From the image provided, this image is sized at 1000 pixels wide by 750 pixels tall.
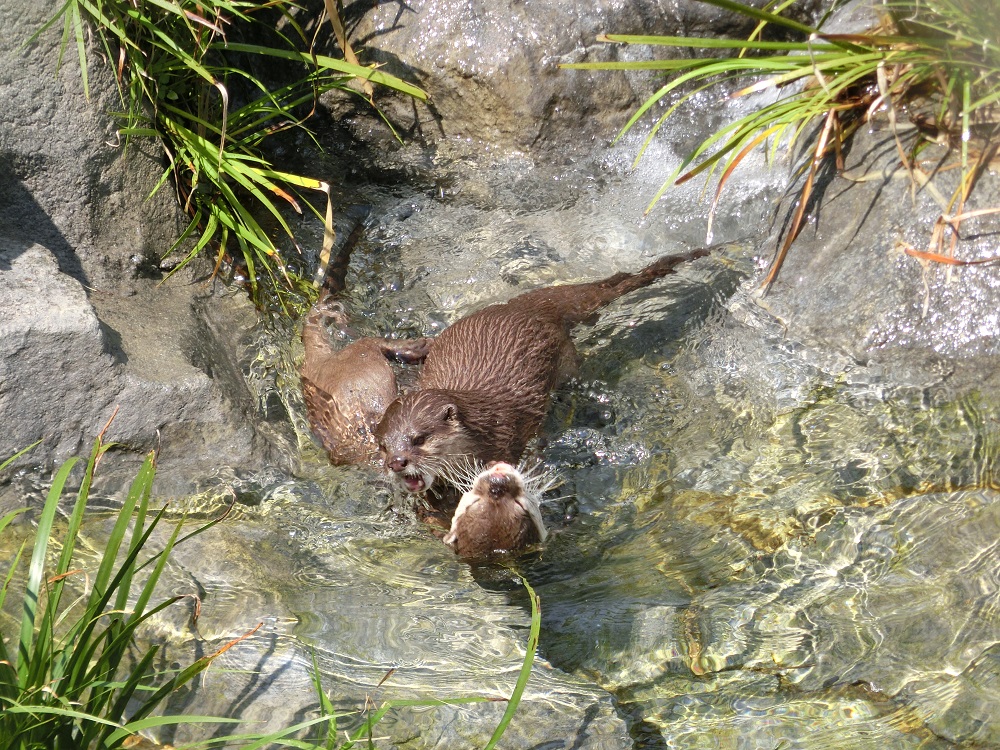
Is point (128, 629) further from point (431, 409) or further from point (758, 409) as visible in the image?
point (758, 409)

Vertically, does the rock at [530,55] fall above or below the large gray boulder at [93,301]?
above

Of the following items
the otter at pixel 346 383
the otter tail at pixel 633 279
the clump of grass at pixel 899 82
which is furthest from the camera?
the otter tail at pixel 633 279

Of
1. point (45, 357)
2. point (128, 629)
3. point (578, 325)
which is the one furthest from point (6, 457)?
point (578, 325)

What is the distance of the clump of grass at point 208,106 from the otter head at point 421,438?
0.74 m

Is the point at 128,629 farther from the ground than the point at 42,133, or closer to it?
closer to it

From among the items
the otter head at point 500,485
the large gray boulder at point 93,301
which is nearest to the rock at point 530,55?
the large gray boulder at point 93,301

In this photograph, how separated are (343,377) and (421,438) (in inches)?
16.9

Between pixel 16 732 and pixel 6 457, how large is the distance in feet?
3.26

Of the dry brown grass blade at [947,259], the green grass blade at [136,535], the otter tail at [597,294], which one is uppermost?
the dry brown grass blade at [947,259]

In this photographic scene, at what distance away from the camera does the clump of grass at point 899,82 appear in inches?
105

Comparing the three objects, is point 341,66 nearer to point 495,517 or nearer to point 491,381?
point 491,381

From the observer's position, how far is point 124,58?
2918mm

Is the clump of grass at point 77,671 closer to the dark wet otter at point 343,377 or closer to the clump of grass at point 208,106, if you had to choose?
the dark wet otter at point 343,377

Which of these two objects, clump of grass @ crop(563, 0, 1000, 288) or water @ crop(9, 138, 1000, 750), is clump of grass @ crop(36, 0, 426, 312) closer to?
water @ crop(9, 138, 1000, 750)
